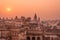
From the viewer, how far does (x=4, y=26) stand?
26.1 feet

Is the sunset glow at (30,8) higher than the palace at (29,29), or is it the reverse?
the sunset glow at (30,8)

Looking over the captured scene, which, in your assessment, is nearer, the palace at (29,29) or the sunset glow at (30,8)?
the sunset glow at (30,8)

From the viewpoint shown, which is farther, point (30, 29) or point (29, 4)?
point (30, 29)

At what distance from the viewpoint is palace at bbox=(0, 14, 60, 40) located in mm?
7684

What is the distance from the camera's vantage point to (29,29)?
26.1 ft

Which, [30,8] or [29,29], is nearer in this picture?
[30,8]

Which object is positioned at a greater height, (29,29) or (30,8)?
(30,8)

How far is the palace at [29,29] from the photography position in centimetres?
768

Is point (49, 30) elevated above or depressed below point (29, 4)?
below

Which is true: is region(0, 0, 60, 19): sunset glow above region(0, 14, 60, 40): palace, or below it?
above

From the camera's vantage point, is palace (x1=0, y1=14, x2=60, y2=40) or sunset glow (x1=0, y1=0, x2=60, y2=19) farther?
palace (x1=0, y1=14, x2=60, y2=40)

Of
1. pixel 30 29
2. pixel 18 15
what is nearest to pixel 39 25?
pixel 30 29

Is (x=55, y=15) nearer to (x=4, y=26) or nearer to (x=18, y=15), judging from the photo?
(x=18, y=15)

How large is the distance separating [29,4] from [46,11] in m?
0.48
